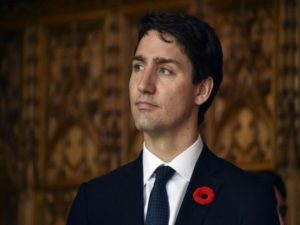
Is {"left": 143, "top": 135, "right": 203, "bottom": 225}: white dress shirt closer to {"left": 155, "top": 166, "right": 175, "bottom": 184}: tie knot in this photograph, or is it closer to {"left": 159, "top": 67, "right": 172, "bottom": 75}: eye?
{"left": 155, "top": 166, "right": 175, "bottom": 184}: tie knot

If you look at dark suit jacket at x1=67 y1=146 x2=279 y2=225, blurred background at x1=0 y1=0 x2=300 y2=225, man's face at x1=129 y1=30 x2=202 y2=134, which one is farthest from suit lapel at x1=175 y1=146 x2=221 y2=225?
blurred background at x1=0 y1=0 x2=300 y2=225

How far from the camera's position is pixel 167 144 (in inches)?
101

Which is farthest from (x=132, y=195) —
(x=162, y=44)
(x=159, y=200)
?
(x=162, y=44)

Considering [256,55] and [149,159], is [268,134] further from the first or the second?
[149,159]

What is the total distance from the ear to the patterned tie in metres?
0.22

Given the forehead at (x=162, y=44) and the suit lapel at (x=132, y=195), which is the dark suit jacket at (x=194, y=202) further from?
the forehead at (x=162, y=44)

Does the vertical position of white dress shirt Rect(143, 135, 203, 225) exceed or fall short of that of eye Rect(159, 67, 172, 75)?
it falls short

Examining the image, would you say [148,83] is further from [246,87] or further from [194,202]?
[246,87]

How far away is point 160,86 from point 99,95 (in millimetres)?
3679

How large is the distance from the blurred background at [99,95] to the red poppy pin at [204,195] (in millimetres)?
2758

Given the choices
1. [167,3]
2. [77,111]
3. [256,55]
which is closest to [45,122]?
[77,111]

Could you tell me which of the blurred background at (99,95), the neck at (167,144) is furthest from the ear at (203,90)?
the blurred background at (99,95)

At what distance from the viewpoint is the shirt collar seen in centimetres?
256

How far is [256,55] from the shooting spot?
5.49m
